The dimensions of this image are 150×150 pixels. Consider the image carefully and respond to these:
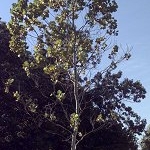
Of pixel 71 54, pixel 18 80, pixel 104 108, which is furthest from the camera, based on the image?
pixel 104 108

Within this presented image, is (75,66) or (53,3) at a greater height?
(53,3)

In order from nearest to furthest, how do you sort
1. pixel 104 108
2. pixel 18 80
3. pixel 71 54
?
pixel 71 54
pixel 18 80
pixel 104 108

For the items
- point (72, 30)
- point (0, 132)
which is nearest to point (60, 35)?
point (72, 30)

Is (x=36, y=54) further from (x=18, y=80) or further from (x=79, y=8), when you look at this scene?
(x=18, y=80)

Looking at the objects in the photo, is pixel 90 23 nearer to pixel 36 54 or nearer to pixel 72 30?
pixel 72 30

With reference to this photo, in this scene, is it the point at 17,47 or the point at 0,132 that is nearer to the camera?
the point at 17,47

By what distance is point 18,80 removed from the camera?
29.4 metres

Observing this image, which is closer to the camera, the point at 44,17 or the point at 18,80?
the point at 44,17

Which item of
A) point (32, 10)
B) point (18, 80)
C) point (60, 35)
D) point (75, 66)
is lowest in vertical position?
point (75, 66)

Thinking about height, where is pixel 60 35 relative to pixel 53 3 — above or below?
below

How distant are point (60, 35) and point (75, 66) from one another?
1.55 metres

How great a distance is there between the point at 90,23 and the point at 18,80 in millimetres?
13093

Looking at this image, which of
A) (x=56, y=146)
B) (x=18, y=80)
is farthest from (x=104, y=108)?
(x=18, y=80)

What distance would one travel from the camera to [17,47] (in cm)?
1739
